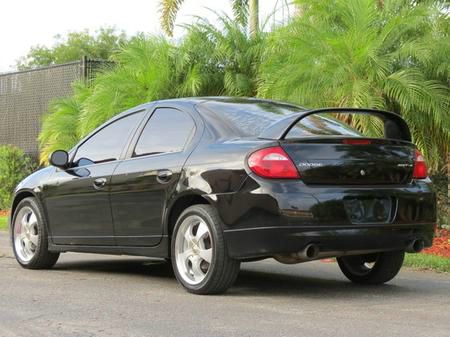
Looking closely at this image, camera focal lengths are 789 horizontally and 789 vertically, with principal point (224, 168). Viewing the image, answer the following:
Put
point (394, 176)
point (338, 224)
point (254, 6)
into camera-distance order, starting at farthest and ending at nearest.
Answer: point (254, 6), point (394, 176), point (338, 224)

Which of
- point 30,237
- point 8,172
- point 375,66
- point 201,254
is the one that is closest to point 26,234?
point 30,237

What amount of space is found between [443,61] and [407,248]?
6121 mm

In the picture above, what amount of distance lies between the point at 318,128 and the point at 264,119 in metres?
0.45

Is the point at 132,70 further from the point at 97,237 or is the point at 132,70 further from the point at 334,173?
the point at 334,173

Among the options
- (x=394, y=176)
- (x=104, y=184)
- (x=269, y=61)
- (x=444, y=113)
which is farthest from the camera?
(x=269, y=61)

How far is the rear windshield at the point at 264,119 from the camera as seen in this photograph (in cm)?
627

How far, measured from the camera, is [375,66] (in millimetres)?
11586

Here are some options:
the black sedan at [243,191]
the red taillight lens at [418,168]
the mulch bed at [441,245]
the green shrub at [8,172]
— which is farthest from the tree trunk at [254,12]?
the red taillight lens at [418,168]

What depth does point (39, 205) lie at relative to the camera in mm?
8008

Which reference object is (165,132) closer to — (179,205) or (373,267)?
(179,205)

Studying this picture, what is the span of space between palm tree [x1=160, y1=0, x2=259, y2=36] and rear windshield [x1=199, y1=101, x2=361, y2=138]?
1241 cm

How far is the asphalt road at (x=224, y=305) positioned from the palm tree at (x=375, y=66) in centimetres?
409

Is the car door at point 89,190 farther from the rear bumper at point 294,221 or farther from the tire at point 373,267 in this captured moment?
the tire at point 373,267

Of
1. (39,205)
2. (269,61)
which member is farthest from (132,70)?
(39,205)
